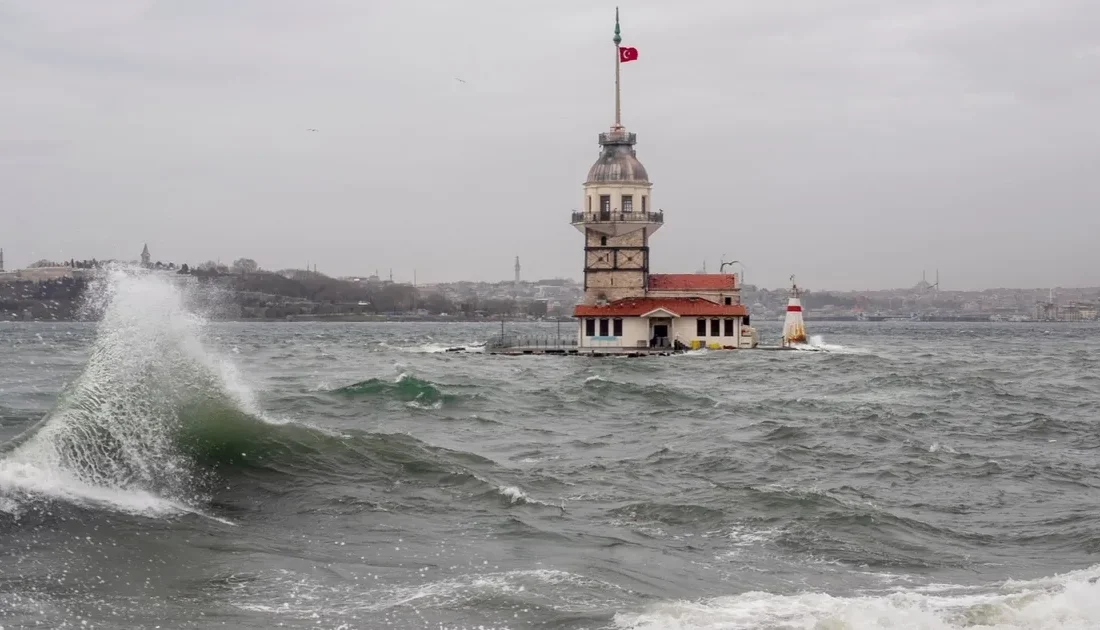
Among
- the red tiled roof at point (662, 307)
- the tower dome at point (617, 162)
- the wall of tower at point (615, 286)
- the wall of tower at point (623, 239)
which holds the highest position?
the tower dome at point (617, 162)

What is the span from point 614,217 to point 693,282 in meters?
5.71

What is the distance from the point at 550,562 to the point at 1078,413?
2364cm

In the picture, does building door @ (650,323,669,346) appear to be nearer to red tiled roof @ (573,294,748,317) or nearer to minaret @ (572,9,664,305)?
red tiled roof @ (573,294,748,317)

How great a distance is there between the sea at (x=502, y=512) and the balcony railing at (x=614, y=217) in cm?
3132

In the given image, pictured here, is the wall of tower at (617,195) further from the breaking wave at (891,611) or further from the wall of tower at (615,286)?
Answer: the breaking wave at (891,611)

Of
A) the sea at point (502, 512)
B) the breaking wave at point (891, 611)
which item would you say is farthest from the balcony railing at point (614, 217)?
the breaking wave at point (891, 611)

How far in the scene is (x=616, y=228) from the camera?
61.5 m

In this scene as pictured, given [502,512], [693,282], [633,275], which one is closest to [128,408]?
[502,512]

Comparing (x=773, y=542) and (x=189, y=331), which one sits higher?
(x=189, y=331)

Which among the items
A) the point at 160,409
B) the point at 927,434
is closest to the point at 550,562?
the point at 160,409

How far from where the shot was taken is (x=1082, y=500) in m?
18.2

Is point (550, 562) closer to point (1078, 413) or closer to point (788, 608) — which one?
point (788, 608)

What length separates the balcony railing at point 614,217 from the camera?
61312mm

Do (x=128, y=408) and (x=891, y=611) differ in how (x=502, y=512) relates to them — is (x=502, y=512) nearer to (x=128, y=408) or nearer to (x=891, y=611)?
(x=128, y=408)
